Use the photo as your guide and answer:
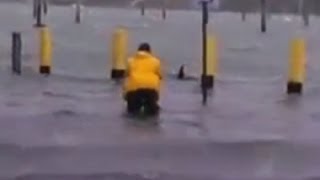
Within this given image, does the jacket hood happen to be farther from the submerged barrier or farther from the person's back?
the submerged barrier

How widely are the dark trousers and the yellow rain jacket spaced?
0.07 metres

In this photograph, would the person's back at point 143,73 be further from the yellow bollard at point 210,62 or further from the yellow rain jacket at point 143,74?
the yellow bollard at point 210,62

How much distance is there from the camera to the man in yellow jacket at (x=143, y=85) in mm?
19750

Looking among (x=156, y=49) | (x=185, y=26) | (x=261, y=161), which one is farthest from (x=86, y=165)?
(x=185, y=26)

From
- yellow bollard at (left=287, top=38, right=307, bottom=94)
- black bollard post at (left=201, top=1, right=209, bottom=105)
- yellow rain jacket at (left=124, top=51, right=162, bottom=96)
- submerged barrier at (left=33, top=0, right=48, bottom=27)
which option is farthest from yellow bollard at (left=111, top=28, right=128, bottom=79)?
submerged barrier at (left=33, top=0, right=48, bottom=27)

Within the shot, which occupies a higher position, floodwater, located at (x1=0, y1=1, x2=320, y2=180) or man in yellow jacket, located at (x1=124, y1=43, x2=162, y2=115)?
man in yellow jacket, located at (x1=124, y1=43, x2=162, y2=115)

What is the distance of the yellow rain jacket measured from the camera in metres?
19.7

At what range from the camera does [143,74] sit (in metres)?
19.7

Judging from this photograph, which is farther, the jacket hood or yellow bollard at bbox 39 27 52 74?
yellow bollard at bbox 39 27 52 74

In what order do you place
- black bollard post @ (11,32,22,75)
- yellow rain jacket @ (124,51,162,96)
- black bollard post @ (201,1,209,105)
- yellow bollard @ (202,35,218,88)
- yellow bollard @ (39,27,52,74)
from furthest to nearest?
black bollard post @ (11,32,22,75) < yellow bollard @ (39,27,52,74) < yellow bollard @ (202,35,218,88) < black bollard post @ (201,1,209,105) < yellow rain jacket @ (124,51,162,96)

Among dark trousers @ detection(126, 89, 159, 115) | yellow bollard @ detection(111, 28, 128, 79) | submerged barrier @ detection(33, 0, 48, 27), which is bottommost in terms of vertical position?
dark trousers @ detection(126, 89, 159, 115)

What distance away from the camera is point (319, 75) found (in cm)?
3133

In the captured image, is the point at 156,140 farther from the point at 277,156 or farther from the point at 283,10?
the point at 283,10

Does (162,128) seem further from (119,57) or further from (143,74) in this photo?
(119,57)
